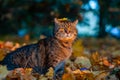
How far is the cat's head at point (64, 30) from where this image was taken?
552cm

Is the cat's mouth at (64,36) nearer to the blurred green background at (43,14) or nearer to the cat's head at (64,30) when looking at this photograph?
the cat's head at (64,30)

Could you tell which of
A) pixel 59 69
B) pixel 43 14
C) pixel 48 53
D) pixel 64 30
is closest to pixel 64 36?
pixel 64 30

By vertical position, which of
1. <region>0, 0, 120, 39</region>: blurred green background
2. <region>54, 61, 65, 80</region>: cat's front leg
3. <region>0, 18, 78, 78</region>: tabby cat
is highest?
<region>0, 0, 120, 39</region>: blurred green background

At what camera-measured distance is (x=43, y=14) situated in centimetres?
1237

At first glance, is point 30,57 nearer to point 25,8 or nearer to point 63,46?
point 63,46

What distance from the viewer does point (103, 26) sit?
1380 cm

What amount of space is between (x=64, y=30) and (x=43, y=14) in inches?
271

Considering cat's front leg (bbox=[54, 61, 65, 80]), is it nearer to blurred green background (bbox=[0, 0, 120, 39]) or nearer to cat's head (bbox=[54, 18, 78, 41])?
cat's head (bbox=[54, 18, 78, 41])

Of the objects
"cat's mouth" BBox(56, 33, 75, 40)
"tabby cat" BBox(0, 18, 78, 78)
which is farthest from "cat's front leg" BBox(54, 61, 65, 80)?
"cat's mouth" BBox(56, 33, 75, 40)

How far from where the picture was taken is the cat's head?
5.52 meters

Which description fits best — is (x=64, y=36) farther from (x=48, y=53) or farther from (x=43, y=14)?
(x=43, y=14)

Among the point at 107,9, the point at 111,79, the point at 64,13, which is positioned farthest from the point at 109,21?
the point at 111,79

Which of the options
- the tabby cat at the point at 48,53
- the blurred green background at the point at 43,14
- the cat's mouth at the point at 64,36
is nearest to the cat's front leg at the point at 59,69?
the tabby cat at the point at 48,53

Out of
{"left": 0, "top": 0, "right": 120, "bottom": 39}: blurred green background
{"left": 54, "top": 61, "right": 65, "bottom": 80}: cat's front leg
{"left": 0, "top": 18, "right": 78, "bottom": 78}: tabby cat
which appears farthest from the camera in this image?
{"left": 0, "top": 0, "right": 120, "bottom": 39}: blurred green background
